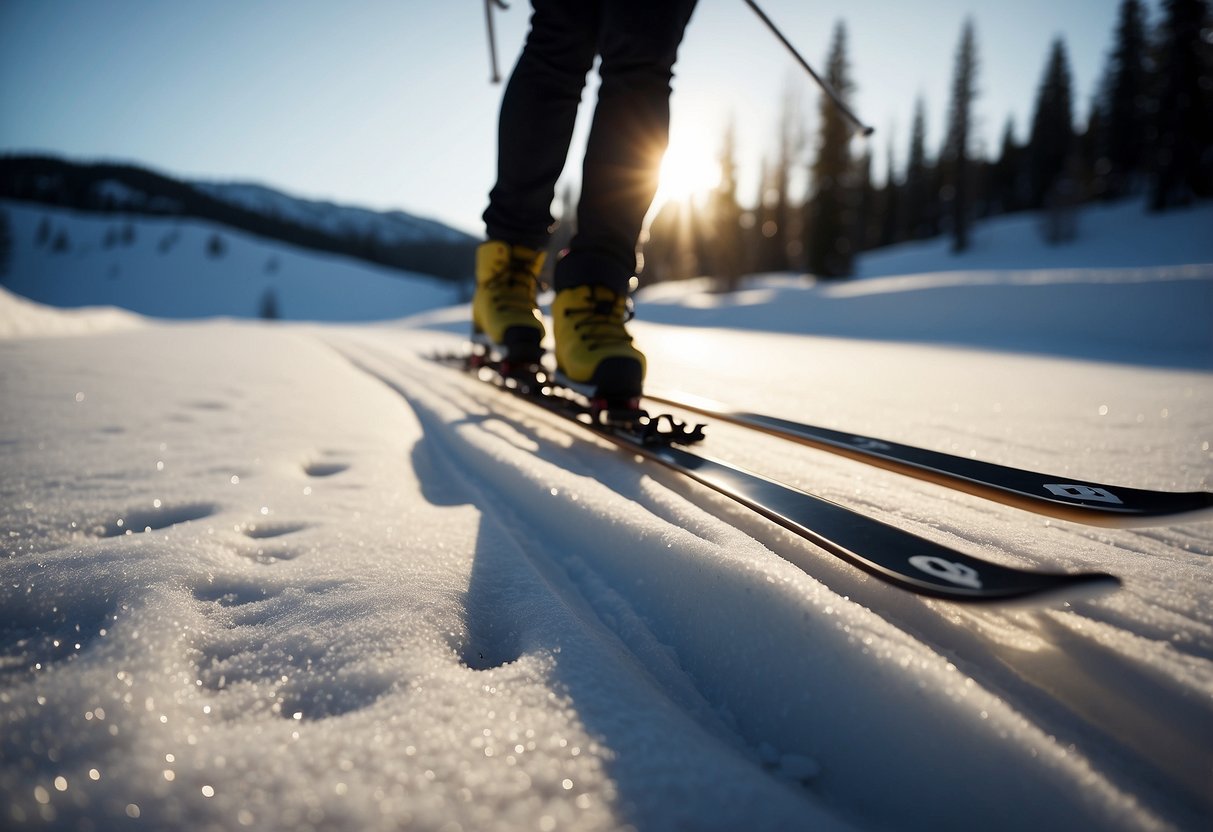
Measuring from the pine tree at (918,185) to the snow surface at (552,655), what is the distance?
32.3 m

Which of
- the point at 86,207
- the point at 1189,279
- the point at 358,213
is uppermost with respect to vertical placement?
the point at 358,213

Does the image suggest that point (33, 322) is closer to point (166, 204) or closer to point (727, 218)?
point (727, 218)

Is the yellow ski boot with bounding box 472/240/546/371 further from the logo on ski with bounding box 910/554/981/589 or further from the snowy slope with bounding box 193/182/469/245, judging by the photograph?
the snowy slope with bounding box 193/182/469/245

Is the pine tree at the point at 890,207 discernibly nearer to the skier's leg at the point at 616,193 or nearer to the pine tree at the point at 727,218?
the pine tree at the point at 727,218

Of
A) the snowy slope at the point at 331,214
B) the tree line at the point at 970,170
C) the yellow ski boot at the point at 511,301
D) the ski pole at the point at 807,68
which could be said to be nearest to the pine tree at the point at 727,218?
the tree line at the point at 970,170

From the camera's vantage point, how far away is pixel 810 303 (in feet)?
26.5

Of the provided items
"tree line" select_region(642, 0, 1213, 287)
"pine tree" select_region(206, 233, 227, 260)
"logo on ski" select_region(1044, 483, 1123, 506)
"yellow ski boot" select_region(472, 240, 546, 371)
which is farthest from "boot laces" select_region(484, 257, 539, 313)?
"pine tree" select_region(206, 233, 227, 260)

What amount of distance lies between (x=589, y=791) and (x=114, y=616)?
427 millimetres

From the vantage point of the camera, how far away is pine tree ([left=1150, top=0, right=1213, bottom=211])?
17.3m

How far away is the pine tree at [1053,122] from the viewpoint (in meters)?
24.6

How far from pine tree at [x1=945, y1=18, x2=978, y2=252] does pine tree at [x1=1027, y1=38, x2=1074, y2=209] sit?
753 cm

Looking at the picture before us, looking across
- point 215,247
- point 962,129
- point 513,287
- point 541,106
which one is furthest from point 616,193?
point 215,247

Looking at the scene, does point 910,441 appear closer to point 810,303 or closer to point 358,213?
point 810,303

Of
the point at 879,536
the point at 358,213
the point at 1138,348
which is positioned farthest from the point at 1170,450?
the point at 358,213
